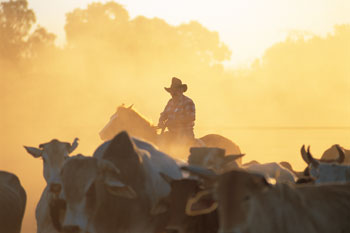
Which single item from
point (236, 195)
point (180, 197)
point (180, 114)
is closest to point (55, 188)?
point (180, 197)

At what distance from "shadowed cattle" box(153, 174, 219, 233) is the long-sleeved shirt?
212 inches

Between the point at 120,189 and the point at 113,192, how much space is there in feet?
0.26

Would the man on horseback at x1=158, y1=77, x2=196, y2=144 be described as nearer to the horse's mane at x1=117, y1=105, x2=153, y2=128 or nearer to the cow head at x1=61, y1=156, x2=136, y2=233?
the horse's mane at x1=117, y1=105, x2=153, y2=128

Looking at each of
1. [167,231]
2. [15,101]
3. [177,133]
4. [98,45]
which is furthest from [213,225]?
[98,45]

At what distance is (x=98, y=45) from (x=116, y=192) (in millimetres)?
69041

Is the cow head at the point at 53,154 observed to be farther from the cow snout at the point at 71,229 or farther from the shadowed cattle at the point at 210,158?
the shadowed cattle at the point at 210,158

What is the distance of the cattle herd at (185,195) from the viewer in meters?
4.73

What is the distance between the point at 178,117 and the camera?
1153cm

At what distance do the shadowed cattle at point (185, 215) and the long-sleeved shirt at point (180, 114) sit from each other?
5373mm

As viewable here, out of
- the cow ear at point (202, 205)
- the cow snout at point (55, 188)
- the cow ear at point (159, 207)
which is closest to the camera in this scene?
the cow ear at point (202, 205)

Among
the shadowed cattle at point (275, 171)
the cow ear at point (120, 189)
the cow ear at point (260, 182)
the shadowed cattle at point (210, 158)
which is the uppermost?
the shadowed cattle at point (275, 171)

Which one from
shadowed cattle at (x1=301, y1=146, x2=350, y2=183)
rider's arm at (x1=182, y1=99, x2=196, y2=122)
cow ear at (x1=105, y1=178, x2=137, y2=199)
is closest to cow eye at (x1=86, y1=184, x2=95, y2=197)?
cow ear at (x1=105, y1=178, x2=137, y2=199)

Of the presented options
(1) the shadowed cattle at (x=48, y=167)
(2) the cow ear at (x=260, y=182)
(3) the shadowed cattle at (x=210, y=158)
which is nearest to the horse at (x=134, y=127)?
(1) the shadowed cattle at (x=48, y=167)

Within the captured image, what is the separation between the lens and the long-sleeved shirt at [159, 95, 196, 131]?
11516mm
